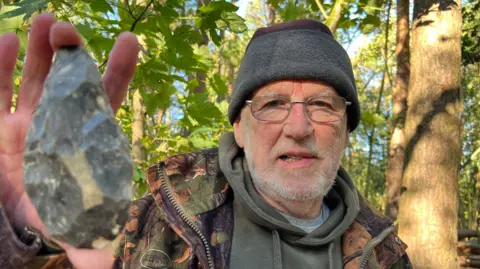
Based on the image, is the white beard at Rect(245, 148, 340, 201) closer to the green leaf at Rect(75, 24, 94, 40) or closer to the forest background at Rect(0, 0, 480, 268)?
the forest background at Rect(0, 0, 480, 268)

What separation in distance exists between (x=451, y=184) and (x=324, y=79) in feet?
6.18

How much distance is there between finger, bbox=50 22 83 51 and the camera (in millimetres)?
861

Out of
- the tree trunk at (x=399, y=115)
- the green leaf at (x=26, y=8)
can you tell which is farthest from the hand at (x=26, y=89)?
the tree trunk at (x=399, y=115)

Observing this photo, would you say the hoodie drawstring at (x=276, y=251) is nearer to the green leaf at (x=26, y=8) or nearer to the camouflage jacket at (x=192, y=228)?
the camouflage jacket at (x=192, y=228)

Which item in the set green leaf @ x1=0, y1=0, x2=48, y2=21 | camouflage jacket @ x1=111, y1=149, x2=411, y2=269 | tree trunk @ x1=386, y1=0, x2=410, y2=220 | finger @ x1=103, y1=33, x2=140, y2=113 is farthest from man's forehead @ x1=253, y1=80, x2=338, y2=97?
tree trunk @ x1=386, y1=0, x2=410, y2=220

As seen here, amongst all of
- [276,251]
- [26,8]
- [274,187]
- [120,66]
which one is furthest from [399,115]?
[120,66]

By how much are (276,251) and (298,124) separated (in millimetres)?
548

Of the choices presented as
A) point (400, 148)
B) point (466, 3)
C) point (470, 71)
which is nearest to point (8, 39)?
point (400, 148)

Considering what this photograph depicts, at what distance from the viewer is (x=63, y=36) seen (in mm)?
864

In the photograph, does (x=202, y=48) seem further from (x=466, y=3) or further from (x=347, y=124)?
(x=466, y=3)

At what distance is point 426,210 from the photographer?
3.57 meters

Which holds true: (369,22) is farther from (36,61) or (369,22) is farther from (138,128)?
(36,61)

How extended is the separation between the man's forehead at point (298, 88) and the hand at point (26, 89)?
1290 millimetres

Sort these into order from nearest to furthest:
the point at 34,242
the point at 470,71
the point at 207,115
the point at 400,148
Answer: the point at 34,242 < the point at 207,115 < the point at 400,148 < the point at 470,71
